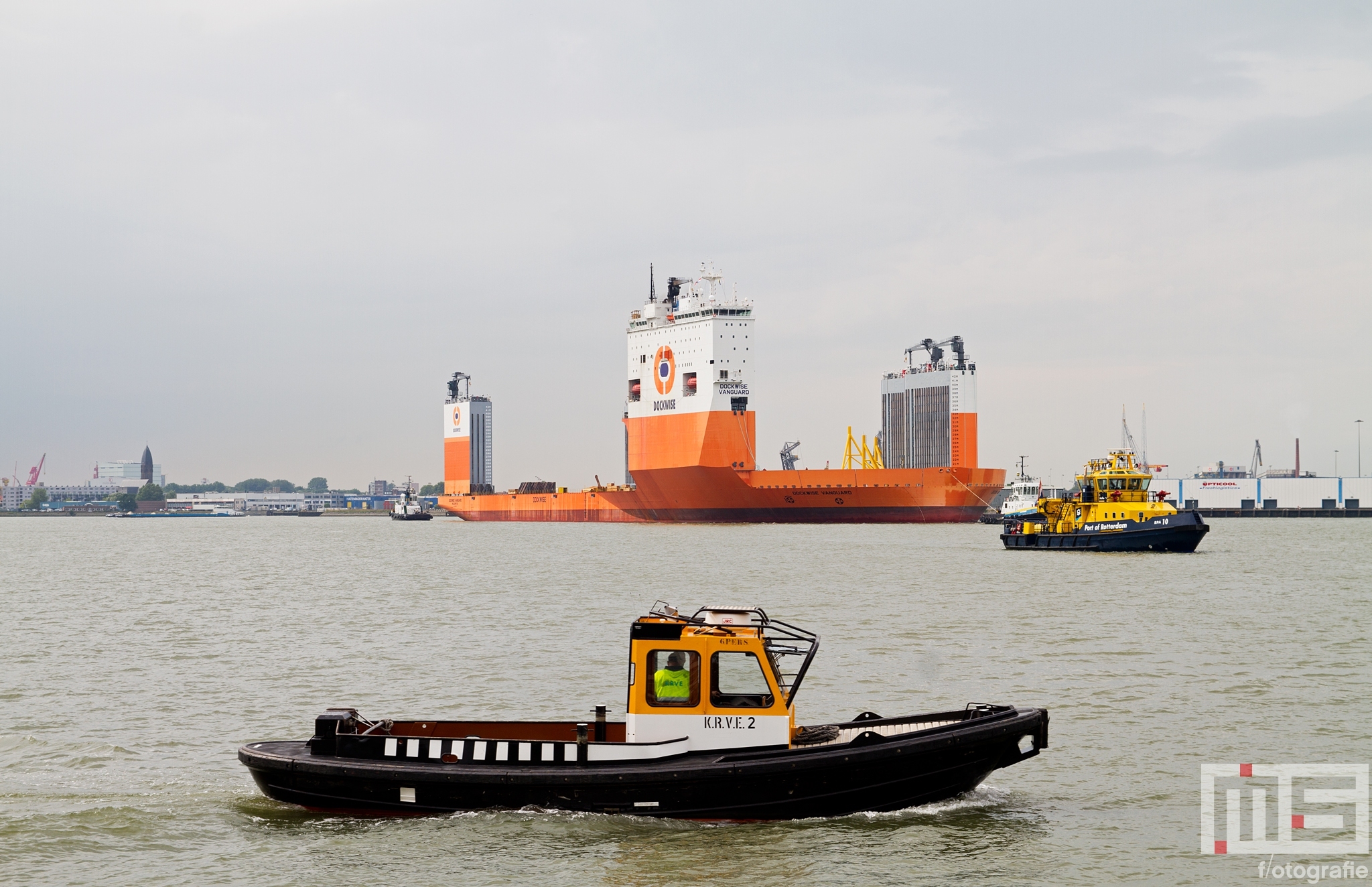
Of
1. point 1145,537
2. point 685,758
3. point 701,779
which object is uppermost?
point 1145,537

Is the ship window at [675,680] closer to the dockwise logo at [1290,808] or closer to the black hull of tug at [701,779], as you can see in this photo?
the black hull of tug at [701,779]

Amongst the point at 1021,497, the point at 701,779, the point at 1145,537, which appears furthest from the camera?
the point at 1021,497

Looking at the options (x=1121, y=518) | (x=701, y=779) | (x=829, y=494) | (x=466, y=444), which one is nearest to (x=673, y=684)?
(x=701, y=779)

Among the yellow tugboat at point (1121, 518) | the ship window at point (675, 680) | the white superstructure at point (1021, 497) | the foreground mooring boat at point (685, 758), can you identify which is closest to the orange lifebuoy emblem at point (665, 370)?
the white superstructure at point (1021, 497)

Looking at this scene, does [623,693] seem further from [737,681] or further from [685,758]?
[737,681]

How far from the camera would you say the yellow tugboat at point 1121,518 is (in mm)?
49125

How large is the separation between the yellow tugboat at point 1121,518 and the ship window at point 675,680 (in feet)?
135

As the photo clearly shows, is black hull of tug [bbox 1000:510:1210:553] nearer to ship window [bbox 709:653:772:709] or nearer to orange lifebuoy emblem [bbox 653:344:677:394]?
ship window [bbox 709:653:772:709]

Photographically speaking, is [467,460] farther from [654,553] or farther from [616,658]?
[616,658]

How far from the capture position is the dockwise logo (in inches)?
445

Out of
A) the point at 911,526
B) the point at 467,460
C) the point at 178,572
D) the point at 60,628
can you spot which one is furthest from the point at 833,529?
the point at 467,460

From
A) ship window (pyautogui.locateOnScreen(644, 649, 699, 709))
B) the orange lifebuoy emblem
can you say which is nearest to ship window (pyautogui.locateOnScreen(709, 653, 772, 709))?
ship window (pyautogui.locateOnScreen(644, 649, 699, 709))

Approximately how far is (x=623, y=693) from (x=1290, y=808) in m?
9.71

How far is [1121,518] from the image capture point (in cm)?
4956
